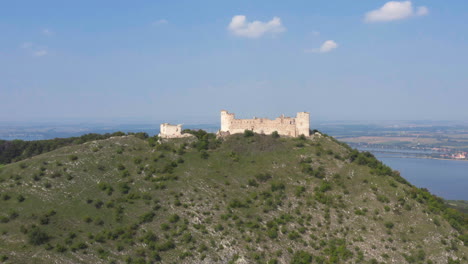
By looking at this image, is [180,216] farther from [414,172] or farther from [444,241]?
[414,172]

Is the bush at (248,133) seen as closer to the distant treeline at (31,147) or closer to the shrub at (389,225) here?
the shrub at (389,225)

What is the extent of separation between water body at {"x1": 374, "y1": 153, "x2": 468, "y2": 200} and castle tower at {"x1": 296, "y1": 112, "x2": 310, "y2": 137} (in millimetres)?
66379

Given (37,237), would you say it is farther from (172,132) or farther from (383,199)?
(383,199)

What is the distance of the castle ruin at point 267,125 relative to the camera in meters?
48.6

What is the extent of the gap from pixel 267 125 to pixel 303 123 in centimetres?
467

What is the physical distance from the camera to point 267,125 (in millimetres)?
49219

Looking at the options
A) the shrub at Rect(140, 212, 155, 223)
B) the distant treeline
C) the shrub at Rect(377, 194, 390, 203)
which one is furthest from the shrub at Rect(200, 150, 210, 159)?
the distant treeline

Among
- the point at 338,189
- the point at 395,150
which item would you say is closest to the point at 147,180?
the point at 338,189

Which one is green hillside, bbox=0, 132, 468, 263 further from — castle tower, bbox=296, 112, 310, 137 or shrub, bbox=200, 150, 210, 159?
castle tower, bbox=296, 112, 310, 137

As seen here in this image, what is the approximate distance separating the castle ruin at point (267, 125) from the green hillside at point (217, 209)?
9.37 feet

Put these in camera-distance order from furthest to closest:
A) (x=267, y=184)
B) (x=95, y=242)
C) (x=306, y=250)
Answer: (x=267, y=184) < (x=306, y=250) < (x=95, y=242)

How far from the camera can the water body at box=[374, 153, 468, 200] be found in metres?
104

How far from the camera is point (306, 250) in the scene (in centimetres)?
3150

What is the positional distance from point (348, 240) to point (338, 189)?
24.3ft
